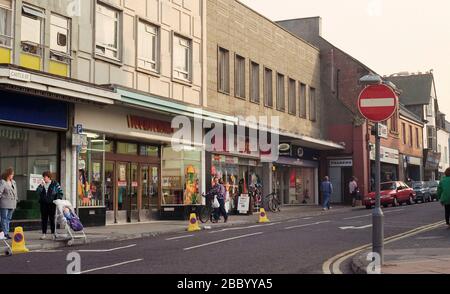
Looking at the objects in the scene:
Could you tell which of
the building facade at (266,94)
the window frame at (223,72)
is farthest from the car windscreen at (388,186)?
the window frame at (223,72)

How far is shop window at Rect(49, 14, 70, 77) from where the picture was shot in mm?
18703

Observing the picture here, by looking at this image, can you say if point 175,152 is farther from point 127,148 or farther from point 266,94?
point 266,94

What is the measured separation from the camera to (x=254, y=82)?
105 ft

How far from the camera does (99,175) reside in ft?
68.9

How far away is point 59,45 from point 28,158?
3648mm

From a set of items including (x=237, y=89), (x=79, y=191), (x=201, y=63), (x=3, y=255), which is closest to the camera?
(x=3, y=255)

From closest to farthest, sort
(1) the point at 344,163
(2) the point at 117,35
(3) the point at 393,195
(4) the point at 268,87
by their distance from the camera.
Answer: (2) the point at 117,35
(4) the point at 268,87
(3) the point at 393,195
(1) the point at 344,163

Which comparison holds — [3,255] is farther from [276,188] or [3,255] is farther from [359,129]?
[359,129]

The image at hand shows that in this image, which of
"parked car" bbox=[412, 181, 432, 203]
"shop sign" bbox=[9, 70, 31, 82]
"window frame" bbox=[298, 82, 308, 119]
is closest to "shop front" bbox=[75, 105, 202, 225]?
"shop sign" bbox=[9, 70, 31, 82]

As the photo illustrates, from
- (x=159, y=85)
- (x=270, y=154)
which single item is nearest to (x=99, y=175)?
(x=159, y=85)

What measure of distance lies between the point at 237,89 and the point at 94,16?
11038mm

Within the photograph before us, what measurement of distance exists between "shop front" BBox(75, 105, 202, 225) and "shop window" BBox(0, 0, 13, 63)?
3.17 metres

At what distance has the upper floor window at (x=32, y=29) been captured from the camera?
58.5 ft

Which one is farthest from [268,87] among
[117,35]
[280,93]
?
[117,35]
